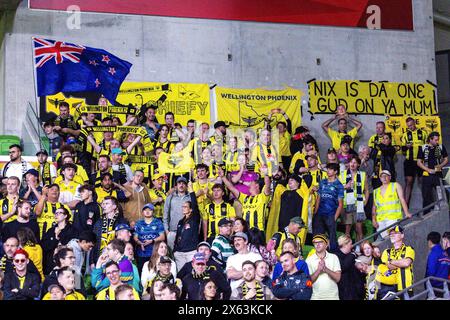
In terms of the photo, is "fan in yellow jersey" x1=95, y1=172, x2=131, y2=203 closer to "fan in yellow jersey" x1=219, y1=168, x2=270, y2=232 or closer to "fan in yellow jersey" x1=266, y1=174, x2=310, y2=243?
"fan in yellow jersey" x1=219, y1=168, x2=270, y2=232

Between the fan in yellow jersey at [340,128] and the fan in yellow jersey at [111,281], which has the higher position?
the fan in yellow jersey at [340,128]

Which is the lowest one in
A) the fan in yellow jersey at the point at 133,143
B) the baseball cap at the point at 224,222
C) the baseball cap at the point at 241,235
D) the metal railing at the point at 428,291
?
the metal railing at the point at 428,291

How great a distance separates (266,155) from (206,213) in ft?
8.79

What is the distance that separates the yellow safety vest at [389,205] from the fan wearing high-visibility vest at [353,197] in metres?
0.46

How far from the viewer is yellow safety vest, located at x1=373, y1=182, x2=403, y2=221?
19609mm

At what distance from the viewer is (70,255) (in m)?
15.2

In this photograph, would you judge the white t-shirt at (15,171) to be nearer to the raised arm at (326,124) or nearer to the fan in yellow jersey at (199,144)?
the fan in yellow jersey at (199,144)

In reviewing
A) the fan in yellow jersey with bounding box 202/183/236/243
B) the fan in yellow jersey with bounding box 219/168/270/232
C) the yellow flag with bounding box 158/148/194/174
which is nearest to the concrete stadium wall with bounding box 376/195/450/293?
the fan in yellow jersey with bounding box 219/168/270/232

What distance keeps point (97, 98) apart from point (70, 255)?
26.2 feet

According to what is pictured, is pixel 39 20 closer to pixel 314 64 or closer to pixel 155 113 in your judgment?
pixel 155 113

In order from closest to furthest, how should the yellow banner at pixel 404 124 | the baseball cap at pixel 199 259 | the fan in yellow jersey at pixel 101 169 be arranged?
the baseball cap at pixel 199 259 < the fan in yellow jersey at pixel 101 169 < the yellow banner at pixel 404 124

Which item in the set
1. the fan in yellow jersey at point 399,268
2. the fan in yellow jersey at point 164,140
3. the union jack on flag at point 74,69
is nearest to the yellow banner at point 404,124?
the fan in yellow jersey at point 164,140

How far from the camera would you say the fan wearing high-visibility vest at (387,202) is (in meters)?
19.6
